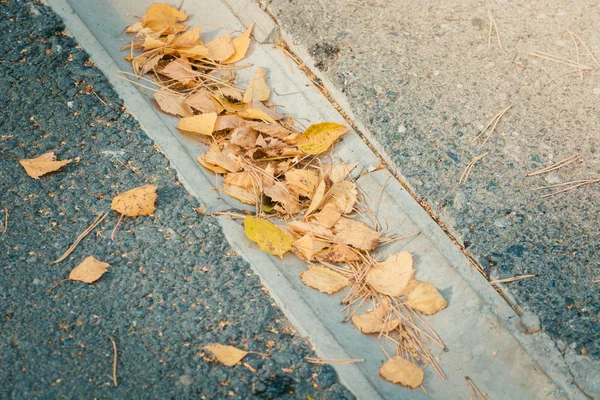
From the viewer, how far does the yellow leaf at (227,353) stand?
80.6 inches

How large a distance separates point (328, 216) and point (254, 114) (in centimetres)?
63

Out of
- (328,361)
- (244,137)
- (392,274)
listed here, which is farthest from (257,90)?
(328,361)

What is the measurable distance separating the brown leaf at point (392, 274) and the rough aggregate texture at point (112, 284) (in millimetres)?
371

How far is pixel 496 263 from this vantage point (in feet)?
7.55

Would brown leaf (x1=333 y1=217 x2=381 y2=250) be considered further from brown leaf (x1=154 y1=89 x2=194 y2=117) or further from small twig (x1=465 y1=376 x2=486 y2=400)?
brown leaf (x1=154 y1=89 x2=194 y2=117)

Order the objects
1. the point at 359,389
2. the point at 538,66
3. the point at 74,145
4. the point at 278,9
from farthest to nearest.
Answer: the point at 278,9 < the point at 538,66 < the point at 74,145 < the point at 359,389

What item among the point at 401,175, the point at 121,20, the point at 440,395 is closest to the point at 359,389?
the point at 440,395

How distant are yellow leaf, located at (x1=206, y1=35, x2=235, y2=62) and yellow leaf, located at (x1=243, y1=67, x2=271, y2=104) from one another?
220 mm

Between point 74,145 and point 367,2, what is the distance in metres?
1.61

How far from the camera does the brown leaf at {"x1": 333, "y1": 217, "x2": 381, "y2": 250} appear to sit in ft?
7.79

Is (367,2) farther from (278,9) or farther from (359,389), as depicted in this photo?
(359,389)

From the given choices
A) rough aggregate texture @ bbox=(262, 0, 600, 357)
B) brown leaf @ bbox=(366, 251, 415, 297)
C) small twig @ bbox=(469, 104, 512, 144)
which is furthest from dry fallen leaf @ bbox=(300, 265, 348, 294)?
small twig @ bbox=(469, 104, 512, 144)

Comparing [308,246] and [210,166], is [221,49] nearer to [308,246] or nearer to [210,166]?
[210,166]

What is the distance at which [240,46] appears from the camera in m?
3.15
